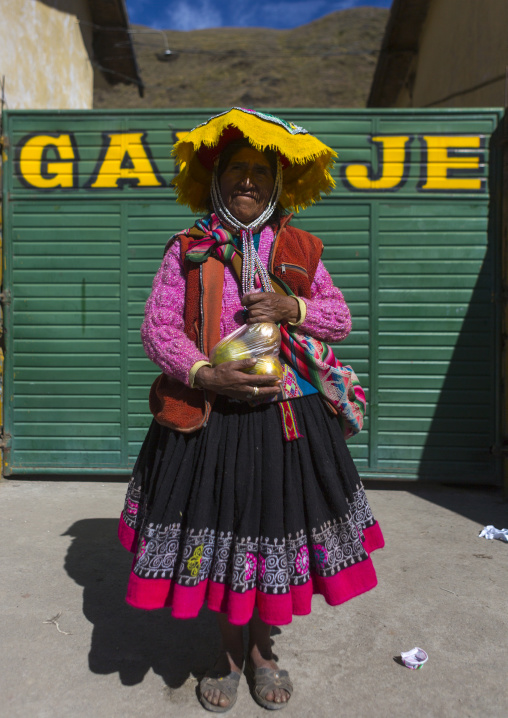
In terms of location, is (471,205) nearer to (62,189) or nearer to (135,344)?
(135,344)

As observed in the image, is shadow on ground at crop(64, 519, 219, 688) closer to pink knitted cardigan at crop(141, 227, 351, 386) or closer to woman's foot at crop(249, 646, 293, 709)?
woman's foot at crop(249, 646, 293, 709)

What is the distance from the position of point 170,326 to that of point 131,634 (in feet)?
4.90

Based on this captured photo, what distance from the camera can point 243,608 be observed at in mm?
1917

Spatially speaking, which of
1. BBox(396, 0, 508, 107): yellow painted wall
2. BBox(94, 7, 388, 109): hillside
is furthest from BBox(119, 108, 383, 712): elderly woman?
BBox(94, 7, 388, 109): hillside

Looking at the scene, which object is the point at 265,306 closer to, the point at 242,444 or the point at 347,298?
the point at 242,444

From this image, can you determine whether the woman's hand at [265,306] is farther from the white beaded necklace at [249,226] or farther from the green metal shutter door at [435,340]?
the green metal shutter door at [435,340]

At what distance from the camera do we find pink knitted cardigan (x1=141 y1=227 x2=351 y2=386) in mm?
1972

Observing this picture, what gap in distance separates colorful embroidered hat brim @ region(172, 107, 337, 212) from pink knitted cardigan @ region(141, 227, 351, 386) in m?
0.31

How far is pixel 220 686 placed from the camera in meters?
2.09

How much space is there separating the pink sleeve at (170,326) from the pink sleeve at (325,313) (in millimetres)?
429

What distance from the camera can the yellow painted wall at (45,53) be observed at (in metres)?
5.68

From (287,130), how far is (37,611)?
2479 mm

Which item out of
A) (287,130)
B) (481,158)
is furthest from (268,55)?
(287,130)

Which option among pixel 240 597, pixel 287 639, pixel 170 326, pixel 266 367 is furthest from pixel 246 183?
pixel 287 639
